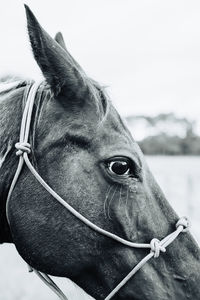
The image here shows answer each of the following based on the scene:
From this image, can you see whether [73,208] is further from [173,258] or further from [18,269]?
[18,269]

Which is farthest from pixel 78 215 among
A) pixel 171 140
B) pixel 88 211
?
pixel 171 140

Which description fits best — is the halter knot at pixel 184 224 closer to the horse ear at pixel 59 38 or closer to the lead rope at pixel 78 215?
the lead rope at pixel 78 215

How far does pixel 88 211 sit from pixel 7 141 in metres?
0.64

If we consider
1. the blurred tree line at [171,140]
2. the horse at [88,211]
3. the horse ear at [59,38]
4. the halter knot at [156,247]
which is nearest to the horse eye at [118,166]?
the horse at [88,211]

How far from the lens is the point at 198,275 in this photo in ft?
7.65

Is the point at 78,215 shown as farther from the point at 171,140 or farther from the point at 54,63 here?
the point at 171,140

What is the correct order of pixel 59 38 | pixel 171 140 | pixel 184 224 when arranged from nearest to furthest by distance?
1. pixel 184 224
2. pixel 59 38
3. pixel 171 140

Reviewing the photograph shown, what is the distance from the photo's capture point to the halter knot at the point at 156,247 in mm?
2293

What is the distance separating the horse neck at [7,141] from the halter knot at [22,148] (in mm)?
69

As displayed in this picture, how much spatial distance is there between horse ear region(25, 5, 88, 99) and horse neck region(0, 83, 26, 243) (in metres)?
0.27

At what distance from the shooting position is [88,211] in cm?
233

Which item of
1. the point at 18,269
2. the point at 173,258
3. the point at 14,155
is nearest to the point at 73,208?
the point at 14,155

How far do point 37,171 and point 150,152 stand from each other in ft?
127

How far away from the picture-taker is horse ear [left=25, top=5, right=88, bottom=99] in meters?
2.24
